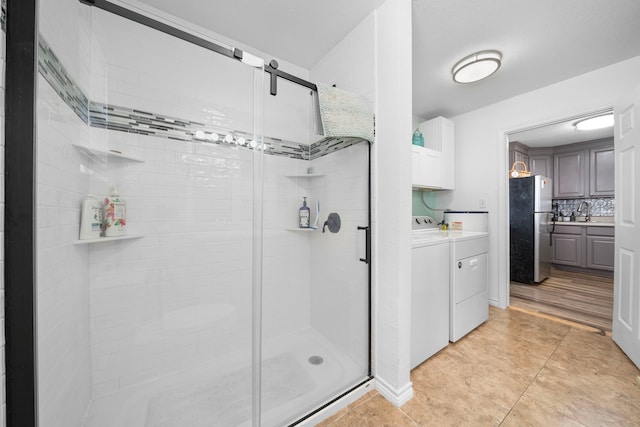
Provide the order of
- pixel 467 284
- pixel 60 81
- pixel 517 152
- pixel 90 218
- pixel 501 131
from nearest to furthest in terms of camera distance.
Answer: pixel 60 81 < pixel 90 218 < pixel 467 284 < pixel 501 131 < pixel 517 152

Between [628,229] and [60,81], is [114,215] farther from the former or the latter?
[628,229]

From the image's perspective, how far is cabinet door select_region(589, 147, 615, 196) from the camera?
12.3 ft

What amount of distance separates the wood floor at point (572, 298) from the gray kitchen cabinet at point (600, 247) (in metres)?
0.21

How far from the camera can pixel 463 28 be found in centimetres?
161

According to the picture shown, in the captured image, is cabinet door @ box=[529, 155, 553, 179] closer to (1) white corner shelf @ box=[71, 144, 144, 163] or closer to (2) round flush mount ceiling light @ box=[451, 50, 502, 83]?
(2) round flush mount ceiling light @ box=[451, 50, 502, 83]

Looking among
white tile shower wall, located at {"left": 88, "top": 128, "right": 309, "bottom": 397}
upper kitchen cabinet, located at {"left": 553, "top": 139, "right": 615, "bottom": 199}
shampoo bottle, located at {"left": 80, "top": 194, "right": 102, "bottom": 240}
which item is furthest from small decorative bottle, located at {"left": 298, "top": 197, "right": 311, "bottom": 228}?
A: upper kitchen cabinet, located at {"left": 553, "top": 139, "right": 615, "bottom": 199}

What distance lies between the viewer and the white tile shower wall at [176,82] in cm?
125

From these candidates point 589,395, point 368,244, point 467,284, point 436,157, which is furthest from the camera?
point 436,157

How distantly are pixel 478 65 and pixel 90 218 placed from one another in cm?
280

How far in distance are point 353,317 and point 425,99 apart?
8.09ft

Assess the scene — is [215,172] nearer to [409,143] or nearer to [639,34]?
[409,143]

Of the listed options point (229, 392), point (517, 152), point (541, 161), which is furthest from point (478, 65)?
point (541, 161)

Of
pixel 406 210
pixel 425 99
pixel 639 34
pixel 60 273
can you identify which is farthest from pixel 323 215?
pixel 639 34

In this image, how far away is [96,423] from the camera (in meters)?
1.11
